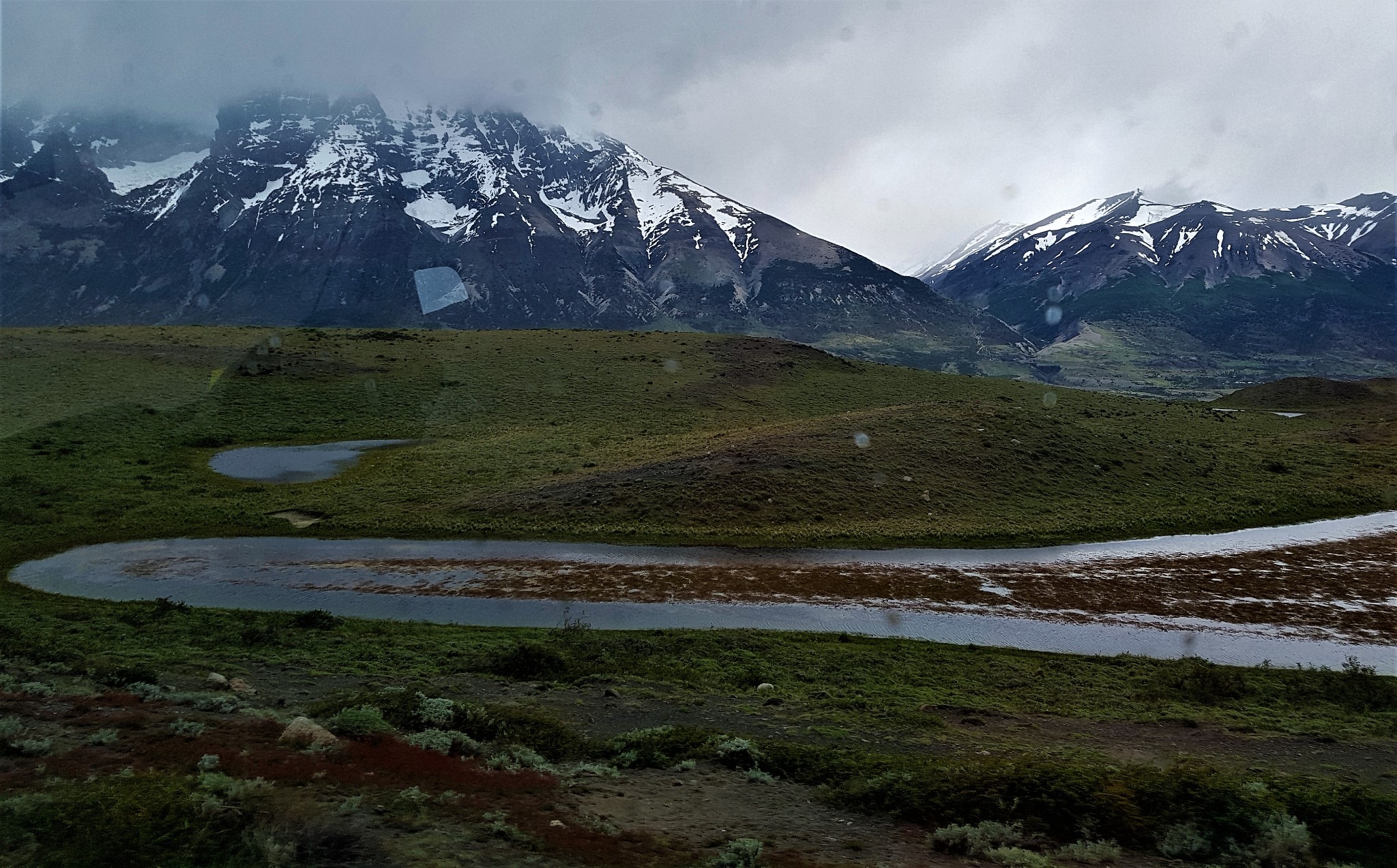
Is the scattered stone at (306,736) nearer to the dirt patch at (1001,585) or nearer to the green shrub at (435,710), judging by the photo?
the green shrub at (435,710)

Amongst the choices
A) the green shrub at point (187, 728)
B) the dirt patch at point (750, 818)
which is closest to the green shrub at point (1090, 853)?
the dirt patch at point (750, 818)

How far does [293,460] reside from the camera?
184 feet

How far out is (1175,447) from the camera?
62.8m

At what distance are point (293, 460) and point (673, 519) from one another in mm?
33878

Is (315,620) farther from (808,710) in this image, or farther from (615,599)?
(808,710)

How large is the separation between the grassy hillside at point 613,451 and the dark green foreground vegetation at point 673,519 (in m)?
0.36

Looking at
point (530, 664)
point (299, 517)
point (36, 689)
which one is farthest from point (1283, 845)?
point (299, 517)

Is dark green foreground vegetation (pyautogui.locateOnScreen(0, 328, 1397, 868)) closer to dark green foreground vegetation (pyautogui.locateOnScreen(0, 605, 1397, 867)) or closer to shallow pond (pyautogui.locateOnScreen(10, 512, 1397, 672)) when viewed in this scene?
dark green foreground vegetation (pyautogui.locateOnScreen(0, 605, 1397, 867))

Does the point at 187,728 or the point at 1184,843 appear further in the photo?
the point at 187,728

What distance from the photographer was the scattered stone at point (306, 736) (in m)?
12.9

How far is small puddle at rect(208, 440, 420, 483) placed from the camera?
166ft

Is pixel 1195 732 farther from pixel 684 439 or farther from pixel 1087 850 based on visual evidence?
pixel 684 439

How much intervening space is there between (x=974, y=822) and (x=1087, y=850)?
1568mm

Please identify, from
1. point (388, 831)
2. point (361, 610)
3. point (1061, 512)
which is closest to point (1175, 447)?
point (1061, 512)
